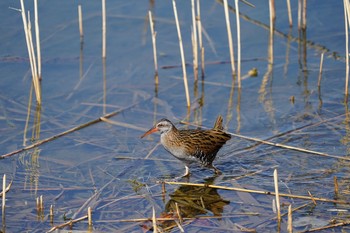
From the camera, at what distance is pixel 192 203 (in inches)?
324

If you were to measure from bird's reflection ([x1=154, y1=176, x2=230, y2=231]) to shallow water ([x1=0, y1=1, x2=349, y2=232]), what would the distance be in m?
0.02

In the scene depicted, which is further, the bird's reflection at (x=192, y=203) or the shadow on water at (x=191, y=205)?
the bird's reflection at (x=192, y=203)

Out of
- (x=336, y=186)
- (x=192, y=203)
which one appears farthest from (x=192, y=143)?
(x=336, y=186)

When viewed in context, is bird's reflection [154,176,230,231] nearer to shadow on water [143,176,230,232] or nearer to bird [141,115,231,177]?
shadow on water [143,176,230,232]

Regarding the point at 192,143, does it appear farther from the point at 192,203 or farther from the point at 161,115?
the point at 161,115

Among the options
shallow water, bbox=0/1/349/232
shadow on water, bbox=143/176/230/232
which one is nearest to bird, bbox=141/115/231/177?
shallow water, bbox=0/1/349/232

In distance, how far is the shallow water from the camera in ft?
26.4

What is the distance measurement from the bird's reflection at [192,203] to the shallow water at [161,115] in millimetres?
18

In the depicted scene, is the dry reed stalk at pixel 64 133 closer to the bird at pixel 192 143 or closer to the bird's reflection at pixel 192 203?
the bird at pixel 192 143

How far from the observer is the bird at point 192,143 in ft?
29.7

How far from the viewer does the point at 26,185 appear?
28.5ft

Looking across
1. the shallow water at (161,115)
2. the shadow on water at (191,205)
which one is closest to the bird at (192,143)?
the shallow water at (161,115)

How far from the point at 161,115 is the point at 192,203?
292 centimetres

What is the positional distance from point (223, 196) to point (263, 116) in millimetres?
2739
